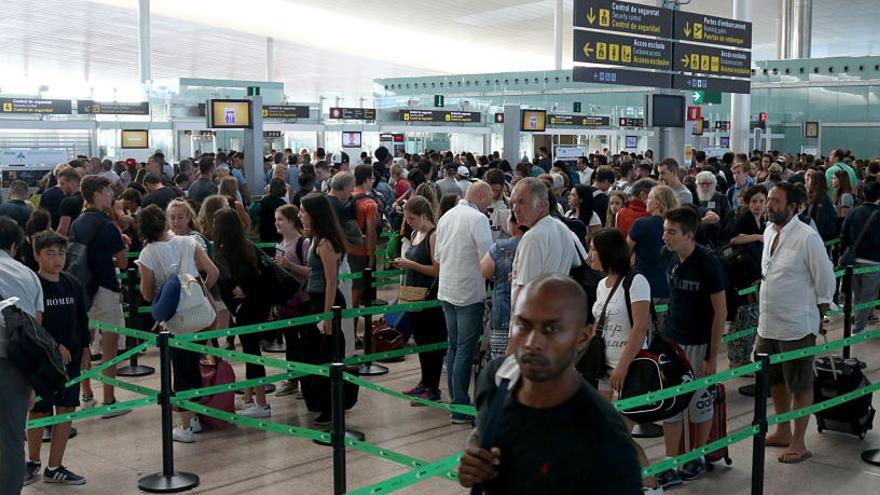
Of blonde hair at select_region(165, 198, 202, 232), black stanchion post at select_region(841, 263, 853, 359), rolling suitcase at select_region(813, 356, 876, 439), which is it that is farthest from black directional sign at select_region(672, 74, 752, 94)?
blonde hair at select_region(165, 198, 202, 232)

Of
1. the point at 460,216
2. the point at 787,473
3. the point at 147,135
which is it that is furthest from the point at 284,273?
Answer: the point at 147,135

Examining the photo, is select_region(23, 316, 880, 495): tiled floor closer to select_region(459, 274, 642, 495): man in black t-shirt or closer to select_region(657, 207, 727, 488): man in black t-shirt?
select_region(657, 207, 727, 488): man in black t-shirt

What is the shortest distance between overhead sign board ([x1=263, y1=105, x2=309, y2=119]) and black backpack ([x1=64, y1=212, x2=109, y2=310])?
53.5 feet

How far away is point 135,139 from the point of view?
21766 millimetres

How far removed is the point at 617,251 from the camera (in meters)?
5.28

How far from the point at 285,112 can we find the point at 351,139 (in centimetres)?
189

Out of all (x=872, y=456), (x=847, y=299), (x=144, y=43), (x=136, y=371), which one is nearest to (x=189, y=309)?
(x=136, y=371)

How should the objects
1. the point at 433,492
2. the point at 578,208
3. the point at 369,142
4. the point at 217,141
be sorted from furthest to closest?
the point at 369,142 < the point at 217,141 < the point at 578,208 < the point at 433,492

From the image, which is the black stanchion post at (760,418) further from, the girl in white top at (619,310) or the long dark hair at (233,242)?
the long dark hair at (233,242)

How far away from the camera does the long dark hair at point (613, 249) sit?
526 centimetres

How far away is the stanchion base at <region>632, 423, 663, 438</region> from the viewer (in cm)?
693

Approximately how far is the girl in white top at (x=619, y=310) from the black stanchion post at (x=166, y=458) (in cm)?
246

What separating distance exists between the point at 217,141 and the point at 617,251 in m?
19.7

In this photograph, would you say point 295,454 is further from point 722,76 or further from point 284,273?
point 722,76
